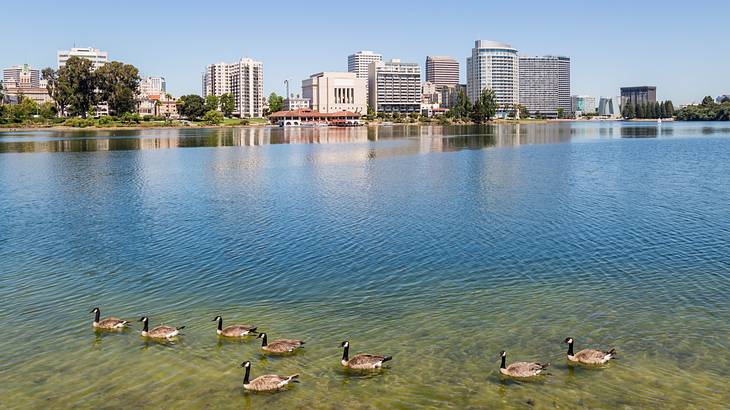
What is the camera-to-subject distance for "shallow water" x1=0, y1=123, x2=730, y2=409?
1421 cm

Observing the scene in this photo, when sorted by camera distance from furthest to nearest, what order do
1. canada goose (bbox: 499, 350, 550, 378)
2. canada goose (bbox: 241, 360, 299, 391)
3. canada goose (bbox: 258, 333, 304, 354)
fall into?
canada goose (bbox: 258, 333, 304, 354) < canada goose (bbox: 499, 350, 550, 378) < canada goose (bbox: 241, 360, 299, 391)

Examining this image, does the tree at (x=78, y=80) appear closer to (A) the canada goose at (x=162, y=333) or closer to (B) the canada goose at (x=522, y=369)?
(A) the canada goose at (x=162, y=333)

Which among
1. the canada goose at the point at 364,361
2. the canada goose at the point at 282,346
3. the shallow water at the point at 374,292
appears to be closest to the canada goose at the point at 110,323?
the shallow water at the point at 374,292

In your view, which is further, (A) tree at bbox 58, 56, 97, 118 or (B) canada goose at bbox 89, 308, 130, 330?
(A) tree at bbox 58, 56, 97, 118

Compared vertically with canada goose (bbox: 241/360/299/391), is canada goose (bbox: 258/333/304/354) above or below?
above

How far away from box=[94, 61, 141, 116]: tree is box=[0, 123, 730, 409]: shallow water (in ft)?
502

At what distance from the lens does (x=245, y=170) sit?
6266 cm

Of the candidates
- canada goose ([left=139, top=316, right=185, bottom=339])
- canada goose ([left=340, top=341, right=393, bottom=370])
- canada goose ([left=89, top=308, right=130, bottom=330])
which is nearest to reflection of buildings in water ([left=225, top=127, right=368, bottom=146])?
canada goose ([left=89, top=308, right=130, bottom=330])

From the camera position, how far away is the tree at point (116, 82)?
186625 millimetres

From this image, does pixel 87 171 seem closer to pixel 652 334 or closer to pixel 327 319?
pixel 327 319

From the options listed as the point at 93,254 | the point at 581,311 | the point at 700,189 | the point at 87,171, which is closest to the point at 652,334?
the point at 581,311

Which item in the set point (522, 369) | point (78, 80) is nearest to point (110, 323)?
point (522, 369)

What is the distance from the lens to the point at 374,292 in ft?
69.0

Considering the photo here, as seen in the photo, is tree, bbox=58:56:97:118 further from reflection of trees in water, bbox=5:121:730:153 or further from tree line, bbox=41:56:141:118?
reflection of trees in water, bbox=5:121:730:153
